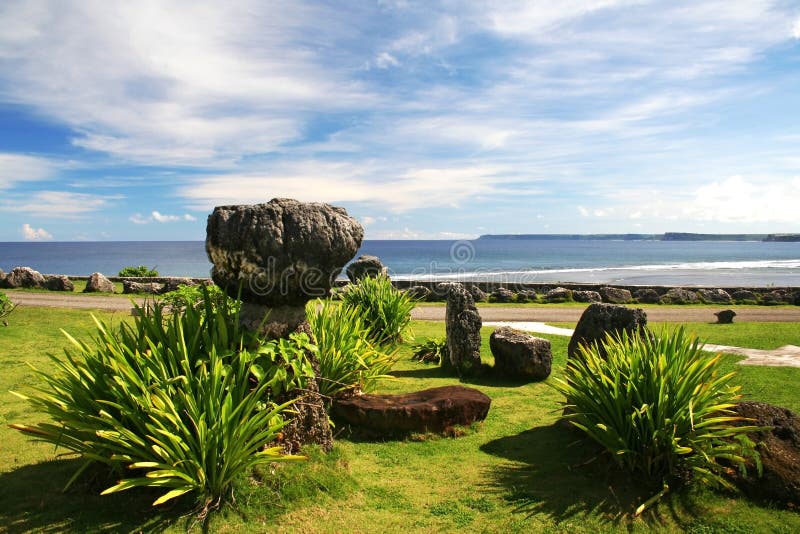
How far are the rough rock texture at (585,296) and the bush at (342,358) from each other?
62.8 ft

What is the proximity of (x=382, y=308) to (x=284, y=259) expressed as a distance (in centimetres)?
678

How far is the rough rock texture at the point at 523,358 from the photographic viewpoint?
972cm

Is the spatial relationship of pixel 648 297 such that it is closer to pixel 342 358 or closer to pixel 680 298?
pixel 680 298

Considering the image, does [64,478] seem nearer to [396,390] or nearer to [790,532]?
[396,390]

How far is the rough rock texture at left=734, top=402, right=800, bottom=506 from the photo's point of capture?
4.88 meters

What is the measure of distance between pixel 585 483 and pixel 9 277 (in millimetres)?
27731

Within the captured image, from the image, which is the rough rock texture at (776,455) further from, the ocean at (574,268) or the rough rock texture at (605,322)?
the ocean at (574,268)

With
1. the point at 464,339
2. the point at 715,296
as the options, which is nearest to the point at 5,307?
the point at 464,339

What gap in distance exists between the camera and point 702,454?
195 inches

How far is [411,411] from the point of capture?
22.1 feet

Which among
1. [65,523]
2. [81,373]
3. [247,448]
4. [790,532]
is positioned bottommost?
[790,532]

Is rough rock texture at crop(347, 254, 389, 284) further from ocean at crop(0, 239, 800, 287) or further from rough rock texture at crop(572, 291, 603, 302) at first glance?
rough rock texture at crop(572, 291, 603, 302)

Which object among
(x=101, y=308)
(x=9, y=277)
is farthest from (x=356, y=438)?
(x=9, y=277)

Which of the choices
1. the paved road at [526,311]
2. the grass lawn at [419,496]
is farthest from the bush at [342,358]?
the paved road at [526,311]
